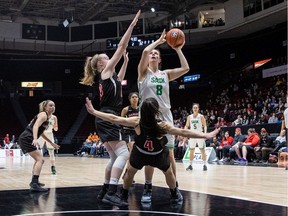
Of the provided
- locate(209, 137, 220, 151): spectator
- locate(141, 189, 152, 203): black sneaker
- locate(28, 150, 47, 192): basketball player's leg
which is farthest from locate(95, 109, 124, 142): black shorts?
locate(209, 137, 220, 151): spectator

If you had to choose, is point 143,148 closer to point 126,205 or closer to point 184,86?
point 126,205

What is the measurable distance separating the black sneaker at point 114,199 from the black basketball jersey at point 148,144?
604 millimetres

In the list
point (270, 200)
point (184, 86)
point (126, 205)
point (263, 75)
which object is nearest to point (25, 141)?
point (126, 205)

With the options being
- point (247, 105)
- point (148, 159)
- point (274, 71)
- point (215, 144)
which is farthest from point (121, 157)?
point (274, 71)

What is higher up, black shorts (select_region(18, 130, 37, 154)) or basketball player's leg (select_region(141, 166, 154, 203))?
black shorts (select_region(18, 130, 37, 154))

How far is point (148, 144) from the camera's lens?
3.92 meters

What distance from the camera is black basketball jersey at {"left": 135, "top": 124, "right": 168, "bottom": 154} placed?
3924 mm

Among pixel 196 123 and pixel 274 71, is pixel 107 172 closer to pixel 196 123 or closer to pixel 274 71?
pixel 196 123

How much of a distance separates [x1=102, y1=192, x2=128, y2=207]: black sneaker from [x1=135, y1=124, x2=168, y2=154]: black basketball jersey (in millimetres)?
604

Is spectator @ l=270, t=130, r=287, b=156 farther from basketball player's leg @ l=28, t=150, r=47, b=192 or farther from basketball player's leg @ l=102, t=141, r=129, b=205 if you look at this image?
basketball player's leg @ l=102, t=141, r=129, b=205

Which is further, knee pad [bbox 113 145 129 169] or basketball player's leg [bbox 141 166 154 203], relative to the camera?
basketball player's leg [bbox 141 166 154 203]

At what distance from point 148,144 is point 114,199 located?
0.72 meters

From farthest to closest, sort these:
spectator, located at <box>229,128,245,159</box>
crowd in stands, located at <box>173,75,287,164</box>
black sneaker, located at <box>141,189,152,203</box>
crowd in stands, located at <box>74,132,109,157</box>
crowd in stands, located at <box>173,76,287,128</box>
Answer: crowd in stands, located at <box>74,132,109,157</box> → crowd in stands, located at <box>173,76,287,128</box> → spectator, located at <box>229,128,245,159</box> → crowd in stands, located at <box>173,75,287,164</box> → black sneaker, located at <box>141,189,152,203</box>

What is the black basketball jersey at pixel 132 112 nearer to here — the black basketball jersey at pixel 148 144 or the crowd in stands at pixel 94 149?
the black basketball jersey at pixel 148 144
